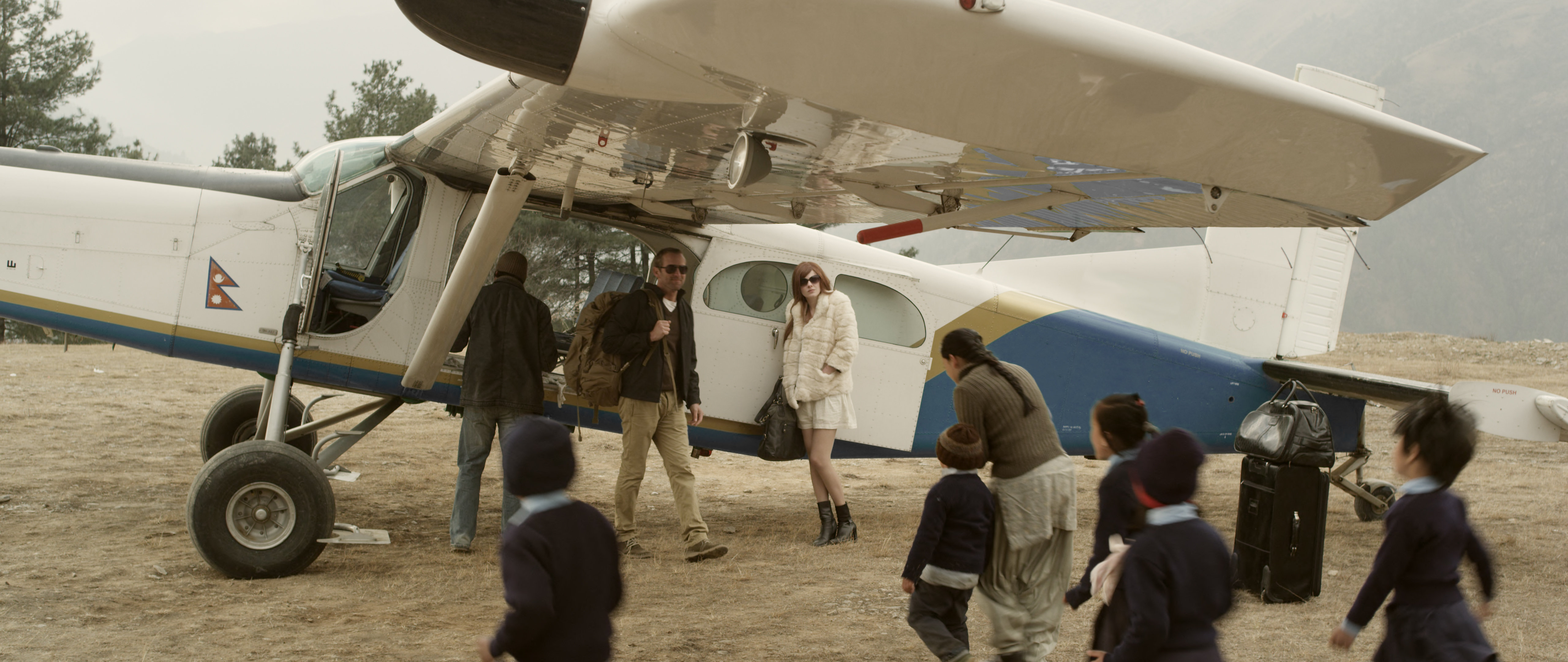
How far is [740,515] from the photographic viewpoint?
7832mm

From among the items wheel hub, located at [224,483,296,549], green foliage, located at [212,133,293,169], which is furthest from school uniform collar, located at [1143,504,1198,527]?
green foliage, located at [212,133,293,169]

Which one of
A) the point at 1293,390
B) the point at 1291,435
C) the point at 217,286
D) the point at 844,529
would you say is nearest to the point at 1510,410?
the point at 1293,390

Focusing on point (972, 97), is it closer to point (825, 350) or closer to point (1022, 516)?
point (1022, 516)

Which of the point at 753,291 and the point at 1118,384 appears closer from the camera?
the point at 753,291

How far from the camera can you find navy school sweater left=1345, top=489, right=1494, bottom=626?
2840 mm

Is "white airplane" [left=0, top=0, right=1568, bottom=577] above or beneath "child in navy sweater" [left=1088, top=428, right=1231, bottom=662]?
above

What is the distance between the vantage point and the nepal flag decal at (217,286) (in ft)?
18.6

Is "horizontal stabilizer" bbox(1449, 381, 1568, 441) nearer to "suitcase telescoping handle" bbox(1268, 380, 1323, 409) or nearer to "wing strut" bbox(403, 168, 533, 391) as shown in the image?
"suitcase telescoping handle" bbox(1268, 380, 1323, 409)

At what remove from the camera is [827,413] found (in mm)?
6512

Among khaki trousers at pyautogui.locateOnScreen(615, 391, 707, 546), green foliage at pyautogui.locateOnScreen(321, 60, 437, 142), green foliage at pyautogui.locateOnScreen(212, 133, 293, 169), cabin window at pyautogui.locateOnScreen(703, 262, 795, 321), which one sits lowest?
khaki trousers at pyautogui.locateOnScreen(615, 391, 707, 546)

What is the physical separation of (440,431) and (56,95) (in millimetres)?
24966

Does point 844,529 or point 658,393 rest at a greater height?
point 658,393

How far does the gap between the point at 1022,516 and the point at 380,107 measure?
28.0 metres

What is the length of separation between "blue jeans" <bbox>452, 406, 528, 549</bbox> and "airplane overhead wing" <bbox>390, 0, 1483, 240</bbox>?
2.32 metres
